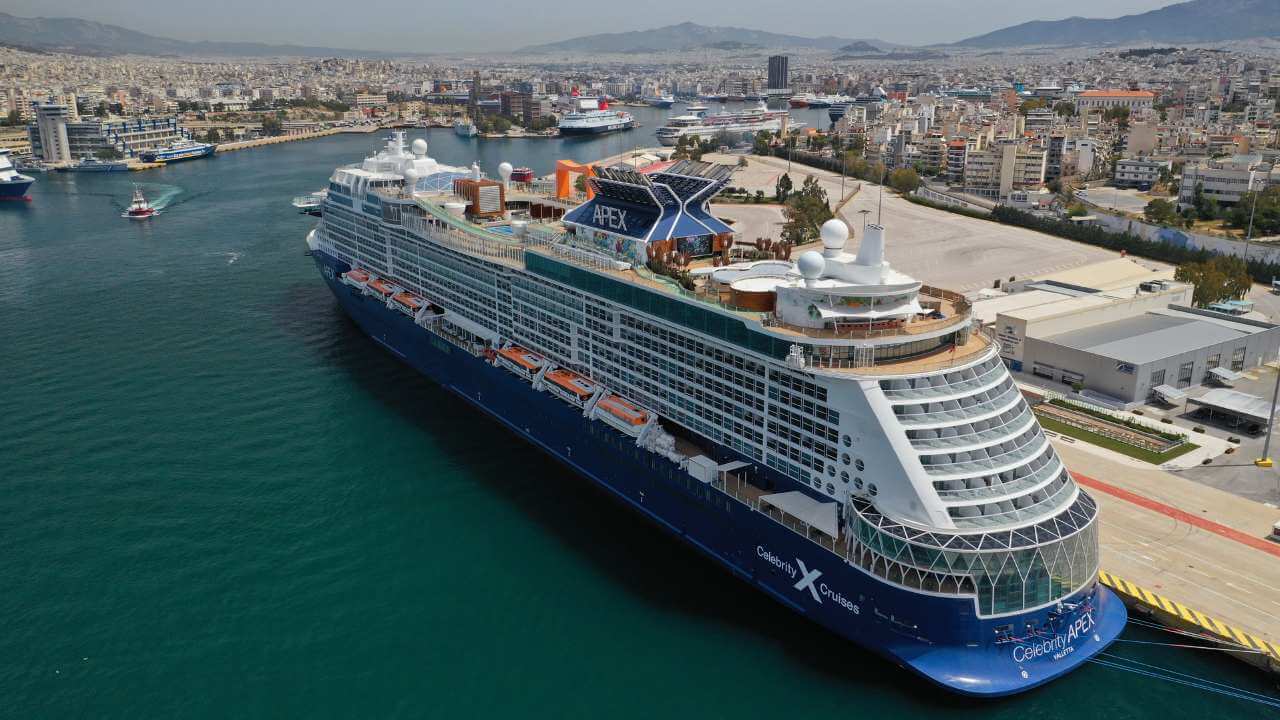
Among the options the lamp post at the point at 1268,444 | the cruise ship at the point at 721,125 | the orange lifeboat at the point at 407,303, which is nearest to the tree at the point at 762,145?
the cruise ship at the point at 721,125

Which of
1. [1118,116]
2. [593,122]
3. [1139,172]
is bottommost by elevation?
[1139,172]

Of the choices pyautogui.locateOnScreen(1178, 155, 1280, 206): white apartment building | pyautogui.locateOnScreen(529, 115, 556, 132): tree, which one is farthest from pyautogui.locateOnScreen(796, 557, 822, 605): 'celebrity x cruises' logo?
pyautogui.locateOnScreen(529, 115, 556, 132): tree

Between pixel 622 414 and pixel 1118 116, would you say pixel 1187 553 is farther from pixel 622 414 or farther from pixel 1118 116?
pixel 1118 116

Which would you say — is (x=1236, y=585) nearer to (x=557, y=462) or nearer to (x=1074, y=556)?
(x=1074, y=556)

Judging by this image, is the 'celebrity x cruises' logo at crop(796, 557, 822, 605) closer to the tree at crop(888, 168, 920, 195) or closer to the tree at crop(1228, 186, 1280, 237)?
the tree at crop(1228, 186, 1280, 237)

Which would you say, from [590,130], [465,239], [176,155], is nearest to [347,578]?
[465,239]
